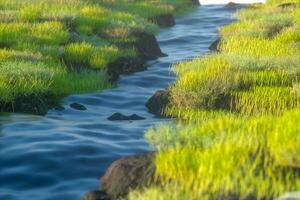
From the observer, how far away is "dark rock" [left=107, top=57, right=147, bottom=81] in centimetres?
2158

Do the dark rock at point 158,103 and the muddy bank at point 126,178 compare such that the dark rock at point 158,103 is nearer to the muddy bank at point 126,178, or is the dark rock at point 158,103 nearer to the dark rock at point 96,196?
the muddy bank at point 126,178

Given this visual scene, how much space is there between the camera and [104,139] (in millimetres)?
14203

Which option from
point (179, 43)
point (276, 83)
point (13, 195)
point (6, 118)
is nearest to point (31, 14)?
point (179, 43)

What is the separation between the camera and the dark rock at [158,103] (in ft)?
55.3

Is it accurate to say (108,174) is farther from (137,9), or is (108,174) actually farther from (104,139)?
(137,9)

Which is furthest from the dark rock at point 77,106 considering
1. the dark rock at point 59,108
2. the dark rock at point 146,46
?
the dark rock at point 146,46

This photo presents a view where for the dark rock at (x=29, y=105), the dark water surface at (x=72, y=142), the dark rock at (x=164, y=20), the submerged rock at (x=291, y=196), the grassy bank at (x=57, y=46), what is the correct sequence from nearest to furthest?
the submerged rock at (x=291, y=196), the dark water surface at (x=72, y=142), the dark rock at (x=29, y=105), the grassy bank at (x=57, y=46), the dark rock at (x=164, y=20)

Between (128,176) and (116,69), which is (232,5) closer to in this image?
(116,69)

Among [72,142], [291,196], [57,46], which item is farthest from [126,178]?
[57,46]

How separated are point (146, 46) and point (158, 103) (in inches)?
361

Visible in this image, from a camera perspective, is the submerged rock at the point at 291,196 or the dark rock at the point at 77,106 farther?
the dark rock at the point at 77,106

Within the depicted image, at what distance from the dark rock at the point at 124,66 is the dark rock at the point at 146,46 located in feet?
3.76

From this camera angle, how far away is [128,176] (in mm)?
9359

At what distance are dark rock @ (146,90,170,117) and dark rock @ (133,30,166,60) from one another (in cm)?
749
